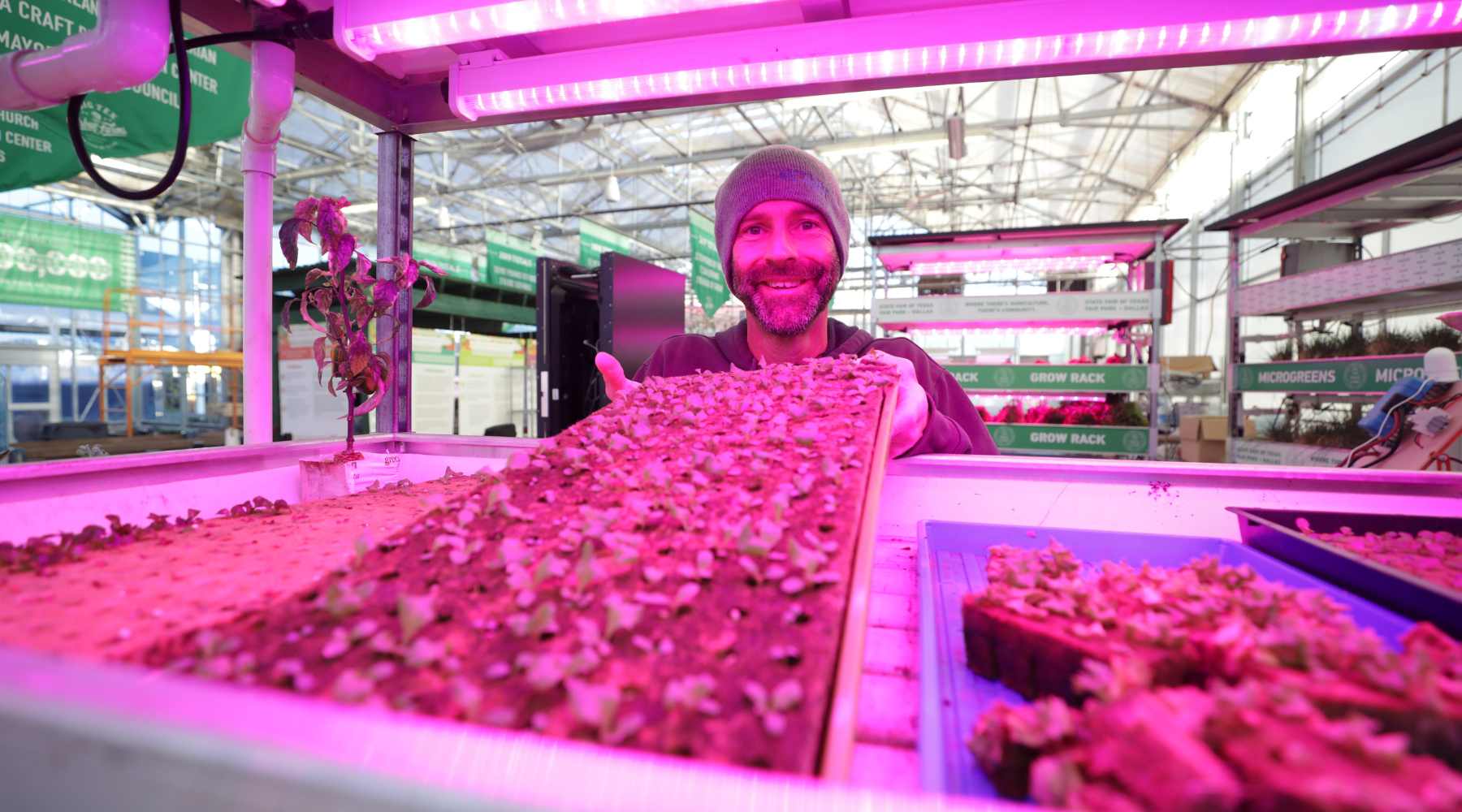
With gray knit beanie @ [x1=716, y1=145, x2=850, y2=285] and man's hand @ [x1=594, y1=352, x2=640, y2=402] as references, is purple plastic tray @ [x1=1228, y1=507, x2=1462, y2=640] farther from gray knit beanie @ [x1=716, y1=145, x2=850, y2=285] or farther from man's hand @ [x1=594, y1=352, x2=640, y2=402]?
gray knit beanie @ [x1=716, y1=145, x2=850, y2=285]

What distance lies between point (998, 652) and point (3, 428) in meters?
8.35

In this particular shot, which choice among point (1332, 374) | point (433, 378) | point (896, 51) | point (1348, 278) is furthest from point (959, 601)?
point (433, 378)

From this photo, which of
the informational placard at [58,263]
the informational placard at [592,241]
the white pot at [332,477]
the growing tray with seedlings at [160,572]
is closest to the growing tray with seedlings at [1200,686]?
the growing tray with seedlings at [160,572]

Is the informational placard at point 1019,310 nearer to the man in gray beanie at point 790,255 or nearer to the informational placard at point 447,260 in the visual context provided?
the man in gray beanie at point 790,255

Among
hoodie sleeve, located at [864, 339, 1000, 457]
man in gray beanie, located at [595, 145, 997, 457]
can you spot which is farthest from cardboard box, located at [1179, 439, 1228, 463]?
man in gray beanie, located at [595, 145, 997, 457]

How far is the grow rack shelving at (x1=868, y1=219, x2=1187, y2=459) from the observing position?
13.0 feet

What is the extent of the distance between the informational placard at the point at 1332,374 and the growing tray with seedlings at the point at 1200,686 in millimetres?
3824

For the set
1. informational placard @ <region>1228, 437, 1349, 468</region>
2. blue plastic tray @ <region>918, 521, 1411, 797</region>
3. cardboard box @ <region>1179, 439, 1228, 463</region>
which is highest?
blue plastic tray @ <region>918, 521, 1411, 797</region>

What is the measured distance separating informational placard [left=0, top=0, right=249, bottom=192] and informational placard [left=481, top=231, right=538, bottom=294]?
390 centimetres

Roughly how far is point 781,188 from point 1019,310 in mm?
3427

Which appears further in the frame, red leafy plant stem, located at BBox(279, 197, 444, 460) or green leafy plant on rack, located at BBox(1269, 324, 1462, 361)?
green leafy plant on rack, located at BBox(1269, 324, 1462, 361)

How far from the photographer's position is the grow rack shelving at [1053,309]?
3971 millimetres

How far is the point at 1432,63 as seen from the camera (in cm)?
495

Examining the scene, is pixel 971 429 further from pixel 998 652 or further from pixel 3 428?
pixel 3 428
